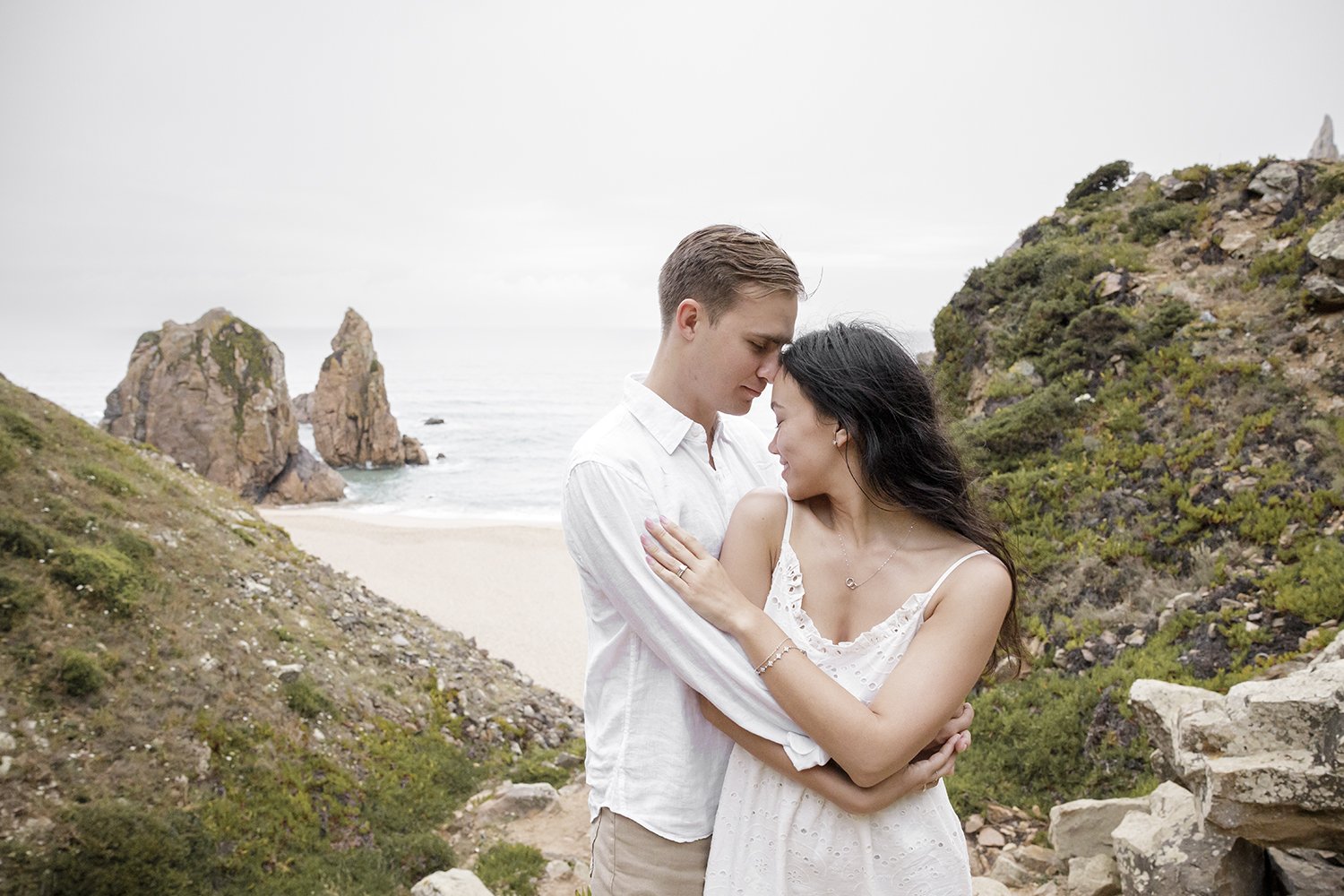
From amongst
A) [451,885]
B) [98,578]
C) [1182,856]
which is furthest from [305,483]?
[1182,856]

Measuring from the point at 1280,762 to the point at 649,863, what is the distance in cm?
296

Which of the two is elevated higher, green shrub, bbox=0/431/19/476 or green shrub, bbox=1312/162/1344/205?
green shrub, bbox=1312/162/1344/205

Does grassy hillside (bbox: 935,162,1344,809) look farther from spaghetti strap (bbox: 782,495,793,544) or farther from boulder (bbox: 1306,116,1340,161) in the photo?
boulder (bbox: 1306,116,1340,161)

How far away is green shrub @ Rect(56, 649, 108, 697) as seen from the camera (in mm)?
7234

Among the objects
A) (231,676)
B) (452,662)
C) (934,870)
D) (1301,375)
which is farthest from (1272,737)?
(452,662)

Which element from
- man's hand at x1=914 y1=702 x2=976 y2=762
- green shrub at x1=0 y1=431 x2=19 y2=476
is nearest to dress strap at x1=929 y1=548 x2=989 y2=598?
man's hand at x1=914 y1=702 x2=976 y2=762

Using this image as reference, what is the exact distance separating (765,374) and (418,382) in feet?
361

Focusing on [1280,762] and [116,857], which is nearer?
[1280,762]

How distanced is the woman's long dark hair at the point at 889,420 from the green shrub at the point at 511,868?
237 inches

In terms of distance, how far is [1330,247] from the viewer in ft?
40.4

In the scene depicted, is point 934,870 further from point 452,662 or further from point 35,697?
point 452,662

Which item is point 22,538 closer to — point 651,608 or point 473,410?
point 651,608

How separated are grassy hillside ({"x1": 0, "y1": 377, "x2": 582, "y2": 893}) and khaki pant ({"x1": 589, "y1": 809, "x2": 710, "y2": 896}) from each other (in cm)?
551

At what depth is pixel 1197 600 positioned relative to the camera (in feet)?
28.7
